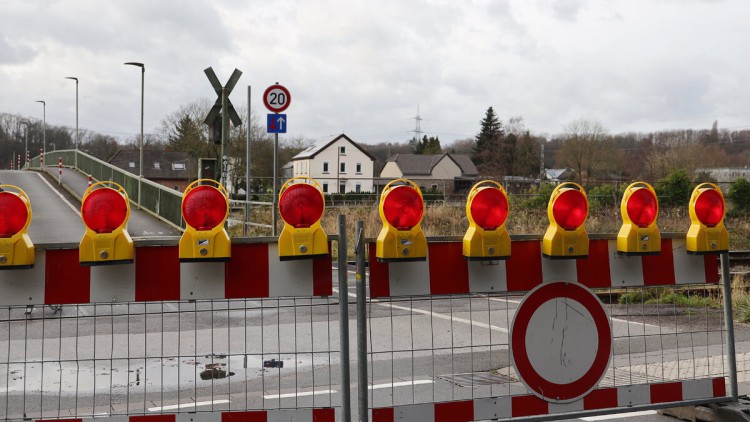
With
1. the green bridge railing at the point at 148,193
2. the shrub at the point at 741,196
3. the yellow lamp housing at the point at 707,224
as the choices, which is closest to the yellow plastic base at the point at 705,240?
the yellow lamp housing at the point at 707,224

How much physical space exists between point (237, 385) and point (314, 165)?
92.8 m

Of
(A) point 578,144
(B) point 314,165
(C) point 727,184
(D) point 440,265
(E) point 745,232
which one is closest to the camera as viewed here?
(D) point 440,265

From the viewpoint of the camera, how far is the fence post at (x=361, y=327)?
3.58 meters

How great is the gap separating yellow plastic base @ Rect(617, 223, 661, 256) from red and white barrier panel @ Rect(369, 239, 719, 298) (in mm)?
98

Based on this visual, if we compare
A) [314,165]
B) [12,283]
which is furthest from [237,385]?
[314,165]

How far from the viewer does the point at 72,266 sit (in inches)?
137

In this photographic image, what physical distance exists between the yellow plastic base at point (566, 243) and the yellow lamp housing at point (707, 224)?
0.76 meters

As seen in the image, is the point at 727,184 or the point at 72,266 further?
the point at 727,184

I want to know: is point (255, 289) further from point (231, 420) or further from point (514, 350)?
point (514, 350)

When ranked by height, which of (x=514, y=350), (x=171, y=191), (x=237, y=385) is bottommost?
(x=237, y=385)

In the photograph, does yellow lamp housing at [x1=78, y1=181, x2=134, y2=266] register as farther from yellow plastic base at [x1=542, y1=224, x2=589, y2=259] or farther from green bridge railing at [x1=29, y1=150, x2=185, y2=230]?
green bridge railing at [x1=29, y1=150, x2=185, y2=230]

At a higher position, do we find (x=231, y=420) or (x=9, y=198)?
(x=9, y=198)

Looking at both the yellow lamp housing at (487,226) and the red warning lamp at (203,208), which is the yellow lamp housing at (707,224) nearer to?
the yellow lamp housing at (487,226)

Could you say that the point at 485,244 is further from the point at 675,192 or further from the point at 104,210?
the point at 675,192
